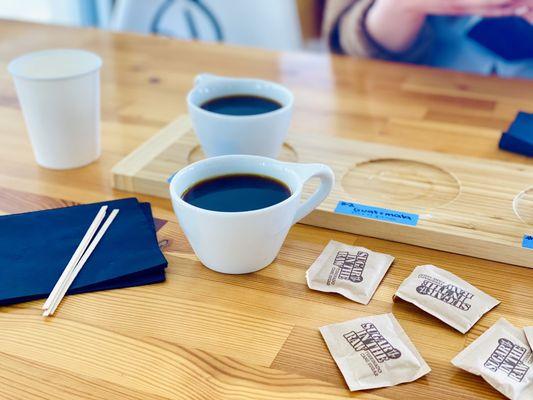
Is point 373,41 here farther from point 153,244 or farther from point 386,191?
point 153,244

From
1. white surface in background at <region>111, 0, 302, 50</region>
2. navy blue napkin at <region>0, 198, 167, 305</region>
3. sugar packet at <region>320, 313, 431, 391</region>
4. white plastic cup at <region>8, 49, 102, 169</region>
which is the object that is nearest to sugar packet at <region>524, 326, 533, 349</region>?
sugar packet at <region>320, 313, 431, 391</region>

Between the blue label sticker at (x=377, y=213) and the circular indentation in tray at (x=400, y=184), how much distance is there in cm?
2

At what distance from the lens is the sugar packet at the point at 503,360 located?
23.9 inches

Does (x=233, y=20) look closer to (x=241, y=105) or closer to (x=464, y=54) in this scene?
(x=464, y=54)

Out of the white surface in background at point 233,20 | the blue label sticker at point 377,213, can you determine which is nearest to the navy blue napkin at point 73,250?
the blue label sticker at point 377,213

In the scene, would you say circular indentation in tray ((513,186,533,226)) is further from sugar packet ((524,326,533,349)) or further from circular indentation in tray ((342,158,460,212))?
sugar packet ((524,326,533,349))

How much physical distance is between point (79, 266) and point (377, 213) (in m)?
0.35

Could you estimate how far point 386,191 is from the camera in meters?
0.91

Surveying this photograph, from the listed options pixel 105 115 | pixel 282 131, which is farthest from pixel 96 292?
pixel 105 115

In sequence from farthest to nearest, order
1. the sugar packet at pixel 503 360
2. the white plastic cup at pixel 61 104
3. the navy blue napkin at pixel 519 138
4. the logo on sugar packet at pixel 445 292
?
the navy blue napkin at pixel 519 138, the white plastic cup at pixel 61 104, the logo on sugar packet at pixel 445 292, the sugar packet at pixel 503 360

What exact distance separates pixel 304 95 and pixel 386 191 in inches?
17.2

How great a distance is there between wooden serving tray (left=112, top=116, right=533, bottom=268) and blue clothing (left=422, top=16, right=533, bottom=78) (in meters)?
0.88

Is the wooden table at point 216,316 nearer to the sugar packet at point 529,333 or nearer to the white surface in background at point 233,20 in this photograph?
the sugar packet at point 529,333

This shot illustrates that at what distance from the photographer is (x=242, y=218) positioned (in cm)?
69
